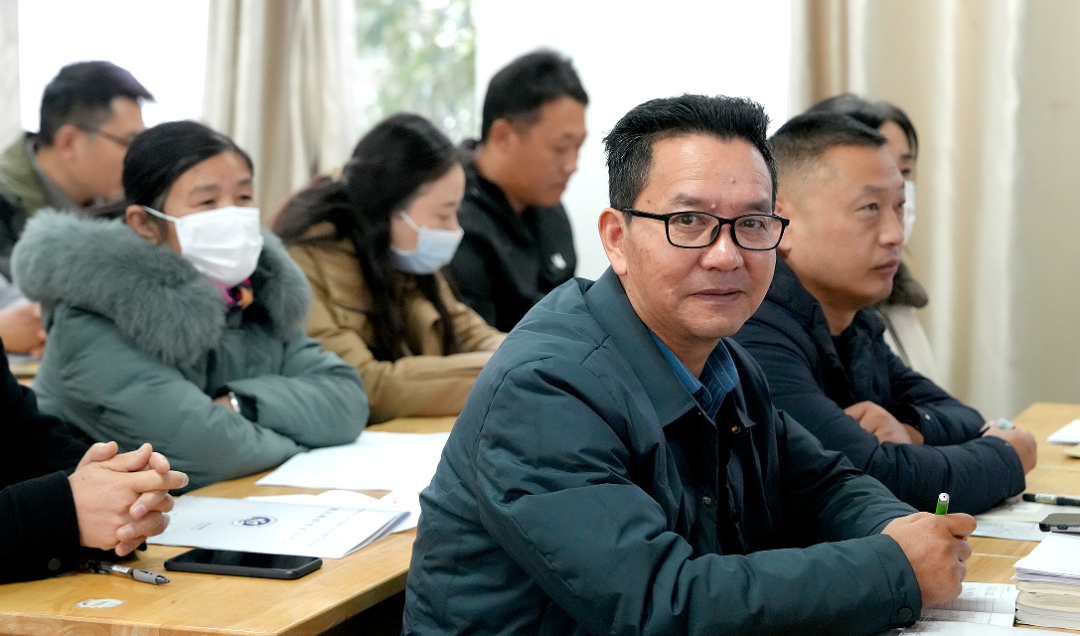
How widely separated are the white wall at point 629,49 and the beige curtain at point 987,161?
0.92 feet

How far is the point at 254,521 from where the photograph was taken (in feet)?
5.91

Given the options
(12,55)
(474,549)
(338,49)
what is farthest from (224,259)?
(338,49)

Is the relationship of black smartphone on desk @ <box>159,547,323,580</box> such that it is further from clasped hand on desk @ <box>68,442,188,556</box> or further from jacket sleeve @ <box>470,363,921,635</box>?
jacket sleeve @ <box>470,363,921,635</box>

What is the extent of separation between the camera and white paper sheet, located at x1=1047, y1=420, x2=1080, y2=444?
248 centimetres

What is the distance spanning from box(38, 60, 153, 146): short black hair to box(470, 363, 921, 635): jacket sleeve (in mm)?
3123

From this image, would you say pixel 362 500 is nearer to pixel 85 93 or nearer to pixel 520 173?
pixel 520 173

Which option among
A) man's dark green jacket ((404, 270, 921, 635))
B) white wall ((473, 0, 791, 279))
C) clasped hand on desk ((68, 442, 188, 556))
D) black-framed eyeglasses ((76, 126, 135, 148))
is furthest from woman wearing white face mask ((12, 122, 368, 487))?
white wall ((473, 0, 791, 279))

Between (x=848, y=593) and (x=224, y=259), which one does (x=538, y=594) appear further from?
(x=224, y=259)

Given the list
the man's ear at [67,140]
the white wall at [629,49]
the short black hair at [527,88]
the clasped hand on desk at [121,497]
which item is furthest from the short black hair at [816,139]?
the man's ear at [67,140]

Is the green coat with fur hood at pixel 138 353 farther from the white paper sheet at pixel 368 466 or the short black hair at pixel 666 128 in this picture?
→ the short black hair at pixel 666 128

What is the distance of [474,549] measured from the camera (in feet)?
4.39

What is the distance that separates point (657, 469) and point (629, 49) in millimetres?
3649

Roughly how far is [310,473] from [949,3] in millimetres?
3106

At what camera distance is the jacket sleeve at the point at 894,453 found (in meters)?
1.89
